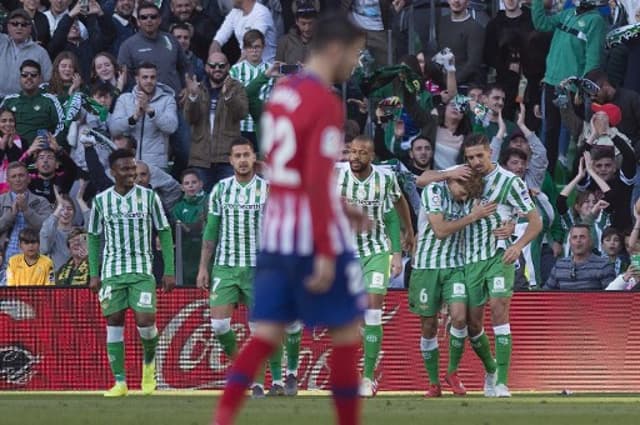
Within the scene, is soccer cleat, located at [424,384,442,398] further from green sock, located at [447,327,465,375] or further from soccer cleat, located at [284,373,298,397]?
soccer cleat, located at [284,373,298,397]

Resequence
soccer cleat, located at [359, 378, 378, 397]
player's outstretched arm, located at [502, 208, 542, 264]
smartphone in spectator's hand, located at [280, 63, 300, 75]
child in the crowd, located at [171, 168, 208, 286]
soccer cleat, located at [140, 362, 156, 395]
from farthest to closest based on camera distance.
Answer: smartphone in spectator's hand, located at [280, 63, 300, 75] → child in the crowd, located at [171, 168, 208, 286] → soccer cleat, located at [140, 362, 156, 395] → soccer cleat, located at [359, 378, 378, 397] → player's outstretched arm, located at [502, 208, 542, 264]

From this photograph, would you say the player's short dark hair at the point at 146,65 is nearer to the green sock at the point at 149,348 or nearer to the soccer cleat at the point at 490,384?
the green sock at the point at 149,348

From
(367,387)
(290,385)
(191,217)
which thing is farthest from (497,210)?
(191,217)

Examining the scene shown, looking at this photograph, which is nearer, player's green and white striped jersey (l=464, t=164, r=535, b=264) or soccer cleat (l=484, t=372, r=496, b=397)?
player's green and white striped jersey (l=464, t=164, r=535, b=264)

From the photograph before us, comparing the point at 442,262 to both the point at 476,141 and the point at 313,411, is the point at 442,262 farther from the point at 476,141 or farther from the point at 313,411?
the point at 313,411

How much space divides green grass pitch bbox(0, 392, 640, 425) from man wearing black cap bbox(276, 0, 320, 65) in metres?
5.88

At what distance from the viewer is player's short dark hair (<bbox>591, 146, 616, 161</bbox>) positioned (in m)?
19.0

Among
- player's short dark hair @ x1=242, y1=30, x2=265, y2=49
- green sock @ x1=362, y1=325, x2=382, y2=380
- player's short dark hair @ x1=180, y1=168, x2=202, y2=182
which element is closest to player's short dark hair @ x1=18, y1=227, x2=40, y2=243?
player's short dark hair @ x1=180, y1=168, x2=202, y2=182

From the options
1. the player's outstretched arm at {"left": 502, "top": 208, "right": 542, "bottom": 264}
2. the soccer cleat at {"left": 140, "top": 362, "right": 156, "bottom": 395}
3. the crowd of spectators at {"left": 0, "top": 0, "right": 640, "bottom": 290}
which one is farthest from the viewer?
the crowd of spectators at {"left": 0, "top": 0, "right": 640, "bottom": 290}

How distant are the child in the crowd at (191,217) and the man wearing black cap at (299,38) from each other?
1990 millimetres

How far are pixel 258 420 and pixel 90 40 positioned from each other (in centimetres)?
1031

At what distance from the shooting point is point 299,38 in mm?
20094

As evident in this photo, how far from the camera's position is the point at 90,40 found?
69.6 feet

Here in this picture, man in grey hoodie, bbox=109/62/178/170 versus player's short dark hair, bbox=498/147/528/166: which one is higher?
man in grey hoodie, bbox=109/62/178/170
